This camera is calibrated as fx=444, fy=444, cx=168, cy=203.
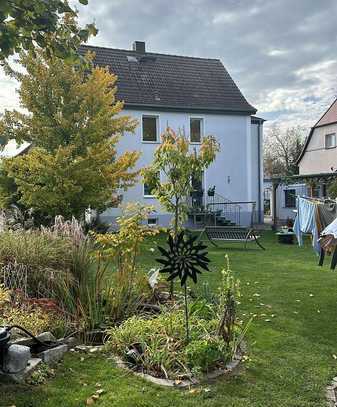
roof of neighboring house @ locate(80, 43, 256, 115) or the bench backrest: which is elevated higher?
roof of neighboring house @ locate(80, 43, 256, 115)

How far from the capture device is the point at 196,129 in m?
22.5

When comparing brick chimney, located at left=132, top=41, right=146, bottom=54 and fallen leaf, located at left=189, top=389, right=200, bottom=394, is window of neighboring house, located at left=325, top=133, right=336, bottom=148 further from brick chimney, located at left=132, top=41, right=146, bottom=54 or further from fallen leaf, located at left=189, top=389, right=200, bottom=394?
fallen leaf, located at left=189, top=389, right=200, bottom=394

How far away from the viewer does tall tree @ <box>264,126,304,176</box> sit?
48.8 meters

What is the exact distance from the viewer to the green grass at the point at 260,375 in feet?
11.7

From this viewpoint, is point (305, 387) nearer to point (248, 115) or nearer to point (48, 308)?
point (48, 308)

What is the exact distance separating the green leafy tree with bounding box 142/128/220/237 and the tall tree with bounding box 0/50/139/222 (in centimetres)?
710

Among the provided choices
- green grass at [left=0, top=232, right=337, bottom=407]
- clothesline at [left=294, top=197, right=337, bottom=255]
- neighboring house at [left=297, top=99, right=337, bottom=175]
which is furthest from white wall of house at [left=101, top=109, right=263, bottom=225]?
green grass at [left=0, top=232, right=337, bottom=407]

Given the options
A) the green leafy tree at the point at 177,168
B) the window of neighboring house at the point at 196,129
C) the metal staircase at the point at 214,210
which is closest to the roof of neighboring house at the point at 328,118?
the metal staircase at the point at 214,210

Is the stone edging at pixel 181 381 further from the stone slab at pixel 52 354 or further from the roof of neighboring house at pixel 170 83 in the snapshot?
the roof of neighboring house at pixel 170 83

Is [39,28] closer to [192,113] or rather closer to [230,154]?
[192,113]

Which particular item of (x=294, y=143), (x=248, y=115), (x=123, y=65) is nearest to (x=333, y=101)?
(x=248, y=115)

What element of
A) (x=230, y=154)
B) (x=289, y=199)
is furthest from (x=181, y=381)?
(x=289, y=199)

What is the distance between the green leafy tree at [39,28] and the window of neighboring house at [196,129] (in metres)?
19.2

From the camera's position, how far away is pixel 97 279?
5449 millimetres
